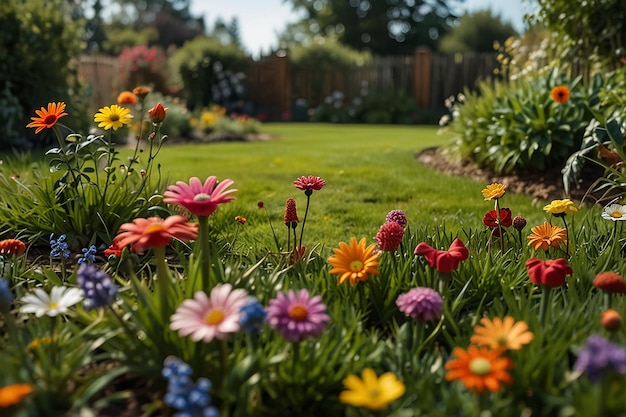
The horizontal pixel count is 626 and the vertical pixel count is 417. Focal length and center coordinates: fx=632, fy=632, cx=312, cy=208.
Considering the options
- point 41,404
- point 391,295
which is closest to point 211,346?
point 41,404

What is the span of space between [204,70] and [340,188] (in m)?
13.5

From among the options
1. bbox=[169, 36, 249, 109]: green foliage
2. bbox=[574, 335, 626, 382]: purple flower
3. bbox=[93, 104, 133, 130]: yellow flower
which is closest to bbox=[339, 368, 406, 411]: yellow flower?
bbox=[574, 335, 626, 382]: purple flower

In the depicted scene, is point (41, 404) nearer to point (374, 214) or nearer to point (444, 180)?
point (374, 214)

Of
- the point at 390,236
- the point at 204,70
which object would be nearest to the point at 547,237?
the point at 390,236

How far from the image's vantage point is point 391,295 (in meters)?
2.14

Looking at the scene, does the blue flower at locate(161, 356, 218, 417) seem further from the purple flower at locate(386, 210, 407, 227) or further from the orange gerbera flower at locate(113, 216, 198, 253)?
the purple flower at locate(386, 210, 407, 227)

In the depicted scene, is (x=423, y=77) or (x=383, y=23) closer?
(x=423, y=77)

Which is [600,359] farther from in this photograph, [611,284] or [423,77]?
[423,77]

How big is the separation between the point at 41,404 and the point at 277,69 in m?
19.0

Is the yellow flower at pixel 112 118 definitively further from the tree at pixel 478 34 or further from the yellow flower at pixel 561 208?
the tree at pixel 478 34

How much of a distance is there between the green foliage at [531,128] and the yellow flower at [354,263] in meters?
3.64

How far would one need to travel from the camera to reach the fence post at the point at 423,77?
1942 cm

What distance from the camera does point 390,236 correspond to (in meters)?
2.29

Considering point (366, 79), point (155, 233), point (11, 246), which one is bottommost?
point (11, 246)
